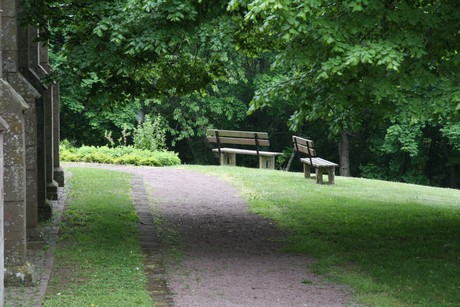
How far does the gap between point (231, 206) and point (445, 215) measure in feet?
13.5

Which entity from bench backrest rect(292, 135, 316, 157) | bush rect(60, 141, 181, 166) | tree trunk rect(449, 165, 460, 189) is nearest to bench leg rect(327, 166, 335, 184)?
bench backrest rect(292, 135, 316, 157)

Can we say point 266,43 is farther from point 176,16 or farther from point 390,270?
point 390,270

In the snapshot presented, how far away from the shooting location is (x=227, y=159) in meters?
27.2

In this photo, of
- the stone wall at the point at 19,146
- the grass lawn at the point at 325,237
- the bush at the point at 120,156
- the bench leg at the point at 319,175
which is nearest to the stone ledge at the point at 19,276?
the stone wall at the point at 19,146

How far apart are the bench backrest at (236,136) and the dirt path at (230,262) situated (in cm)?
753

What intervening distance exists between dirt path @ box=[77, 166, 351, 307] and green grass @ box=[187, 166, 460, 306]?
344 millimetres

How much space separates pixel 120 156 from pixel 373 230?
1157 centimetres

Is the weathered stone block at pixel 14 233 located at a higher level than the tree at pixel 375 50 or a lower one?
lower

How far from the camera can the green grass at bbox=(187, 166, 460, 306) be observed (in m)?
10.2

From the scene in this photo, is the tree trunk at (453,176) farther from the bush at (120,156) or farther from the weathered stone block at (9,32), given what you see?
the weathered stone block at (9,32)

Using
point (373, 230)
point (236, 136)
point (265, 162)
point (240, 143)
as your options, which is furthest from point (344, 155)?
Answer: point (373, 230)

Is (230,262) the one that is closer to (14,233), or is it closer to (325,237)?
(325,237)

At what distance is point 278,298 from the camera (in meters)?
9.69

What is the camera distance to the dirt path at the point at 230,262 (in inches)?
381
